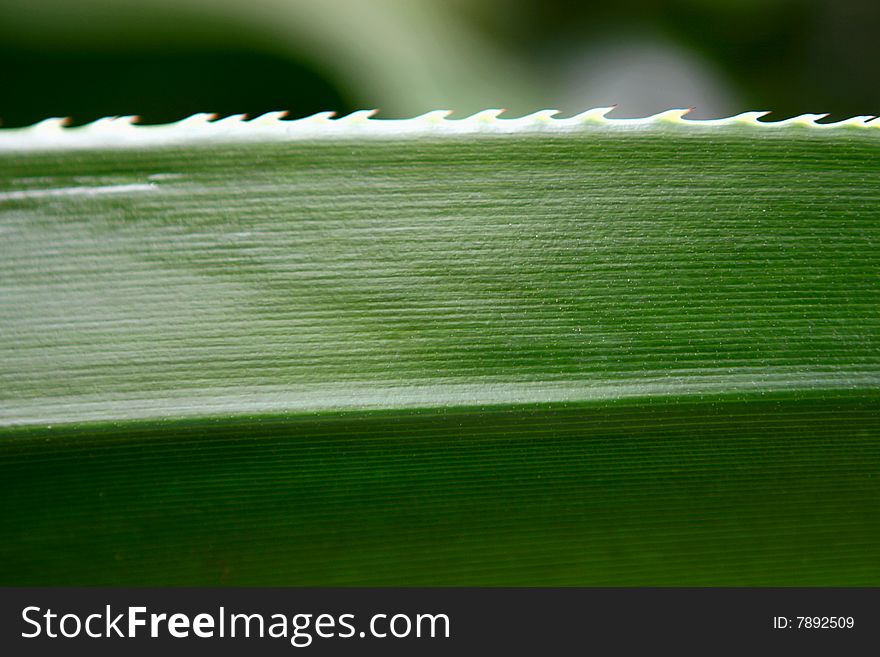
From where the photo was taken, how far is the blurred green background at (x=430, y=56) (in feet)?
2.13

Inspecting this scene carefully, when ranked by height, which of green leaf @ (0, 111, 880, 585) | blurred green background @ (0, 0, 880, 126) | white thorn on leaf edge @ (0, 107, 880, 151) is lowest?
green leaf @ (0, 111, 880, 585)

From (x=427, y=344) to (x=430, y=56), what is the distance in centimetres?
56

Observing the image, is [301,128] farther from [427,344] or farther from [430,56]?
[430,56]

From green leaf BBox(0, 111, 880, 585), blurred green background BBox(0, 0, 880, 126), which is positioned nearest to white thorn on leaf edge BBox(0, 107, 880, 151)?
green leaf BBox(0, 111, 880, 585)

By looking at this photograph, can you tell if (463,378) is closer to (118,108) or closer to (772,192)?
(772,192)

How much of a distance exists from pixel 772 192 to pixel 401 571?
359mm

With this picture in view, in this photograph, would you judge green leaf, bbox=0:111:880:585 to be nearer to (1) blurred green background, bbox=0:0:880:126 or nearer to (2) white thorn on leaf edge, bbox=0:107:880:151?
(2) white thorn on leaf edge, bbox=0:107:880:151

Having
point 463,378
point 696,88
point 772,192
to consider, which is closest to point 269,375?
point 463,378

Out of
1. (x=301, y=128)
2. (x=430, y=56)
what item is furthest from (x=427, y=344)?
(x=430, y=56)

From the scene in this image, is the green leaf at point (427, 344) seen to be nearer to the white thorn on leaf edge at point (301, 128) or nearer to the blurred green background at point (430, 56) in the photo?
the white thorn on leaf edge at point (301, 128)

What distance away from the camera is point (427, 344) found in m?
0.43

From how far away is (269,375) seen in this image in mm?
421

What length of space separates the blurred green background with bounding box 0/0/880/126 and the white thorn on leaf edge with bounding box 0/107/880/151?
271 mm

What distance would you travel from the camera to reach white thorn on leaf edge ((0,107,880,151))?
42cm
